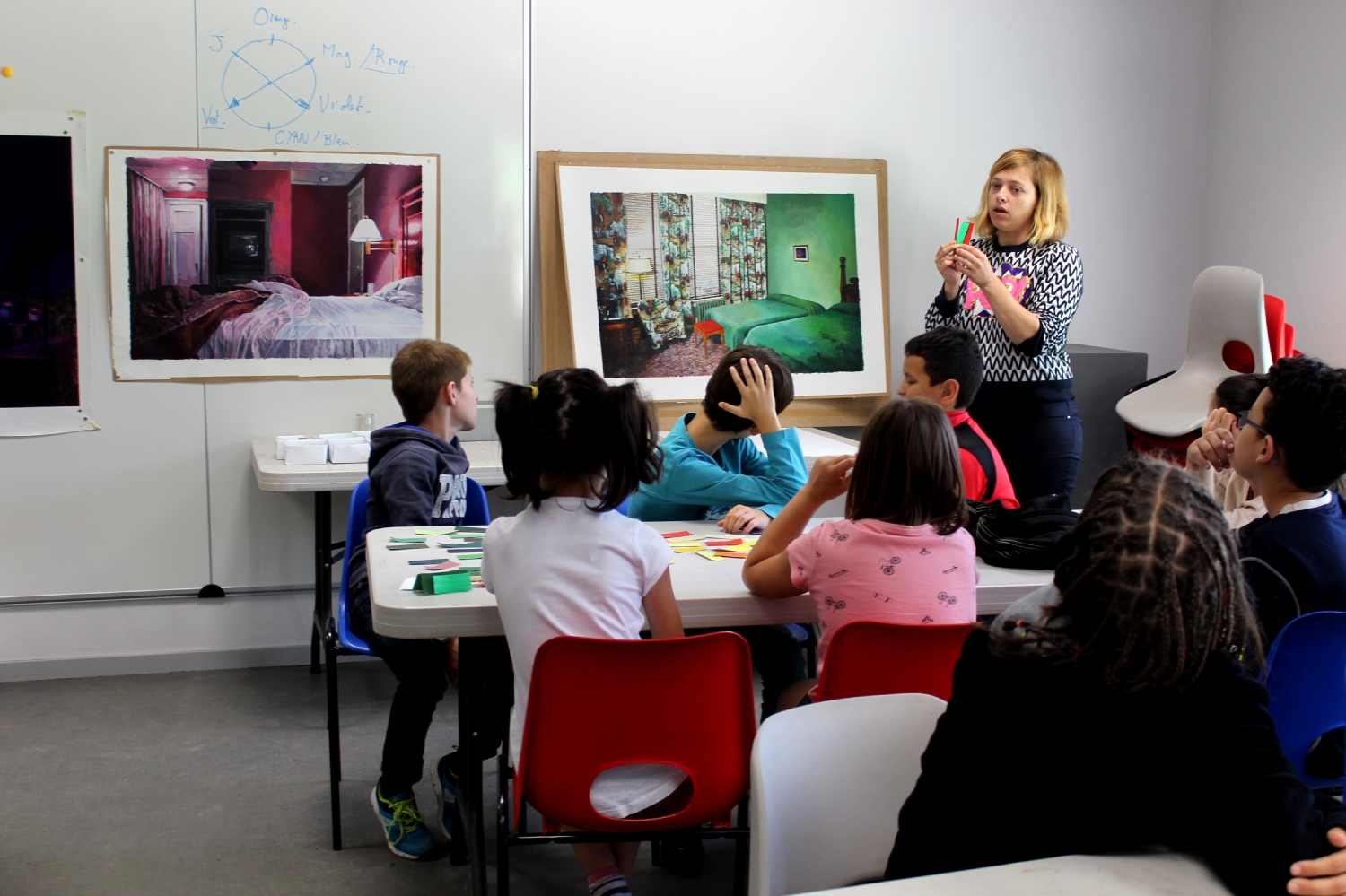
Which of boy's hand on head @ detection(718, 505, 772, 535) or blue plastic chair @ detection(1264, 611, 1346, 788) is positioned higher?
boy's hand on head @ detection(718, 505, 772, 535)

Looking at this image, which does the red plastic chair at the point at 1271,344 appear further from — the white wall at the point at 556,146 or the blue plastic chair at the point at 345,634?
the blue plastic chair at the point at 345,634

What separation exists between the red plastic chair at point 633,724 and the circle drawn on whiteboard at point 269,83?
262cm

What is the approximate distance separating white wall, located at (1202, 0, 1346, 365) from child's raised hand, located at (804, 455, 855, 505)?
111 inches

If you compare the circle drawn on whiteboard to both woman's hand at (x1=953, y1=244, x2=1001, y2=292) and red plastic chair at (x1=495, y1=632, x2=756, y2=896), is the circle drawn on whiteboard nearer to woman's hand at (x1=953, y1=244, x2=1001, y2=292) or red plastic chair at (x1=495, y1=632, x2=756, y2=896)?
woman's hand at (x1=953, y1=244, x2=1001, y2=292)

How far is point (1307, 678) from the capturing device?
1.56 metres

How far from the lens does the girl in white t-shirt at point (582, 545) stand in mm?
1631

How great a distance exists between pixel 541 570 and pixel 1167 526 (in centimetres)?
94

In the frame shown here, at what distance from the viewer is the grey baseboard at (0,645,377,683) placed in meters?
3.48

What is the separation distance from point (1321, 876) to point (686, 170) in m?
3.23

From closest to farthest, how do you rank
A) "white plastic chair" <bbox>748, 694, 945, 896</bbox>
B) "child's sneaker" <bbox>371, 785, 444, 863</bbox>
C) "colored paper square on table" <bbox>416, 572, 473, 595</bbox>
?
"white plastic chair" <bbox>748, 694, 945, 896</bbox> < "colored paper square on table" <bbox>416, 572, 473, 595</bbox> < "child's sneaker" <bbox>371, 785, 444, 863</bbox>

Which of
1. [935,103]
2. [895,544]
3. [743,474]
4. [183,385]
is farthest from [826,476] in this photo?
[935,103]

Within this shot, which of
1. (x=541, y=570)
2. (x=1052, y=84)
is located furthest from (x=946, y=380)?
(x=1052, y=84)

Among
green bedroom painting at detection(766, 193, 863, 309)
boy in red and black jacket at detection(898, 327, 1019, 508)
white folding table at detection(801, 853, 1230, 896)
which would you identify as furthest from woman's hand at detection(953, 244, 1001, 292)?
white folding table at detection(801, 853, 1230, 896)

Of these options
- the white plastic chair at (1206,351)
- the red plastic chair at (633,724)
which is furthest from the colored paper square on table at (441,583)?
the white plastic chair at (1206,351)
